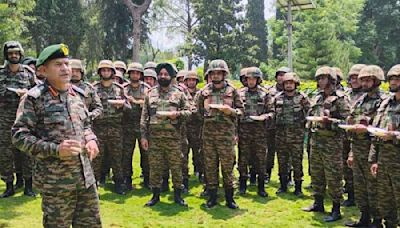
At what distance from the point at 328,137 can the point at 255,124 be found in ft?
5.07

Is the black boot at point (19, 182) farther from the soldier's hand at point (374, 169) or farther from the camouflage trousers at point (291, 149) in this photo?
the soldier's hand at point (374, 169)

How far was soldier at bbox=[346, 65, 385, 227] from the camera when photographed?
5.28 m

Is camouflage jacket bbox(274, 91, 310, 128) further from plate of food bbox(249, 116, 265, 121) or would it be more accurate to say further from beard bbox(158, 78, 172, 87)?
beard bbox(158, 78, 172, 87)

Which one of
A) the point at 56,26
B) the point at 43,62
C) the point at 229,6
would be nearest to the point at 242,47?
the point at 229,6

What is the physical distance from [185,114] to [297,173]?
2239mm

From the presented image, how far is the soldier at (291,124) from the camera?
7090 millimetres

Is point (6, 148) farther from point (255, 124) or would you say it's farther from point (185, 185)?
point (255, 124)

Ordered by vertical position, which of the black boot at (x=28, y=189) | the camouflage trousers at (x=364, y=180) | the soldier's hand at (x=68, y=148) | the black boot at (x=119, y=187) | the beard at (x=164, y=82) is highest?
the beard at (x=164, y=82)

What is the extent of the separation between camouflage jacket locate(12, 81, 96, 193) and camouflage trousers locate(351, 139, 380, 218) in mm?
3466

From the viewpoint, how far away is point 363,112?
17.9 ft

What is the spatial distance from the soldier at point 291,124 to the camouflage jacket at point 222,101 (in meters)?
1.14

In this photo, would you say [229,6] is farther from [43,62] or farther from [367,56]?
[43,62]

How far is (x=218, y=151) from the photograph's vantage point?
627 cm

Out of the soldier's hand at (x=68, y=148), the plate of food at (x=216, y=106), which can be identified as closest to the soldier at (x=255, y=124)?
the plate of food at (x=216, y=106)
